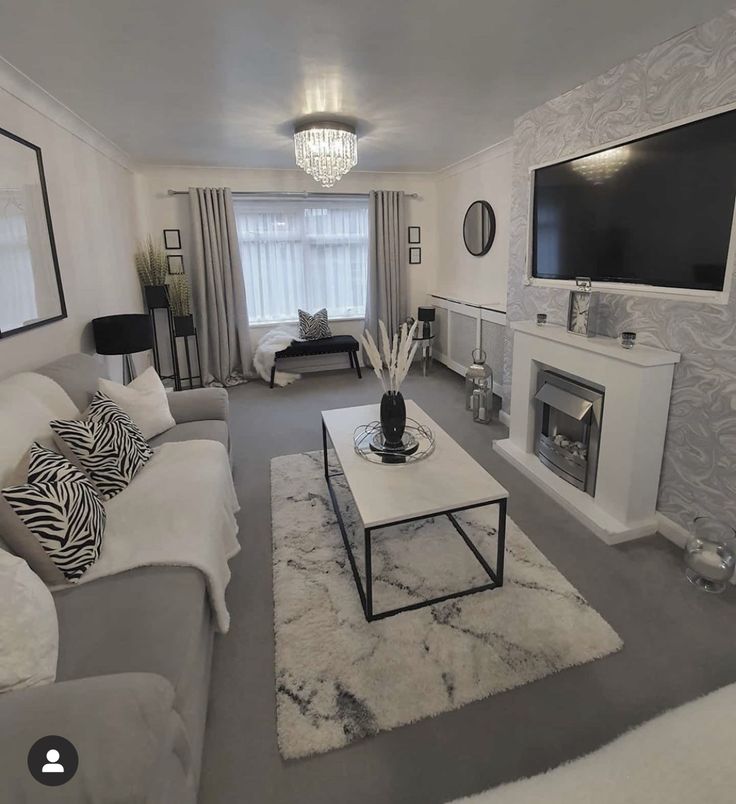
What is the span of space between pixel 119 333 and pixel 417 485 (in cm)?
240

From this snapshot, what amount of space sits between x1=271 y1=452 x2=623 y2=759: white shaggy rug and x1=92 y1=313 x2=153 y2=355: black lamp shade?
1810 millimetres

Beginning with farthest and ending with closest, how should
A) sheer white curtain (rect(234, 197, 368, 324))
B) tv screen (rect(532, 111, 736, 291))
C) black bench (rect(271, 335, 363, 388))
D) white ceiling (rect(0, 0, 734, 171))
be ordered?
1. sheer white curtain (rect(234, 197, 368, 324))
2. black bench (rect(271, 335, 363, 388))
3. tv screen (rect(532, 111, 736, 291))
4. white ceiling (rect(0, 0, 734, 171))

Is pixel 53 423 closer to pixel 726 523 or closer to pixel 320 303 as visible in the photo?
pixel 726 523

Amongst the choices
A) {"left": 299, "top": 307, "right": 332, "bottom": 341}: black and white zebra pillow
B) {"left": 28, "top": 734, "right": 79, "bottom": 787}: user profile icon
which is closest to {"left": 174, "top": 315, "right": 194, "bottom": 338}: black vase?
{"left": 299, "top": 307, "right": 332, "bottom": 341}: black and white zebra pillow

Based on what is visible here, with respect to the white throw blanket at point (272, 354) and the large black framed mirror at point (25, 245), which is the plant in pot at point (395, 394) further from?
the white throw blanket at point (272, 354)

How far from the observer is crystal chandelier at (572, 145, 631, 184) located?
236 centimetres

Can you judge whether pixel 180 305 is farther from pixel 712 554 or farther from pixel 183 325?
pixel 712 554

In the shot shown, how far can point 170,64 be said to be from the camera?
7.32 feet

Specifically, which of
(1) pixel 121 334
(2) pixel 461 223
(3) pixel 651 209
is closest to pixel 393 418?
(3) pixel 651 209

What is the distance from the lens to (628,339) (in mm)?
2312

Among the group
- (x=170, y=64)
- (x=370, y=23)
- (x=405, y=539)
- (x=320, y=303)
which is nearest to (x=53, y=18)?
(x=170, y=64)

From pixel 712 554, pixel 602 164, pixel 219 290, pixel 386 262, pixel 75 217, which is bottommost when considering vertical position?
pixel 712 554

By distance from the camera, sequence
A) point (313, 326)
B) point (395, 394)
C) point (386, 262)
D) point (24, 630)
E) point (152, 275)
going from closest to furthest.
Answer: point (24, 630)
point (395, 394)
point (152, 275)
point (313, 326)
point (386, 262)

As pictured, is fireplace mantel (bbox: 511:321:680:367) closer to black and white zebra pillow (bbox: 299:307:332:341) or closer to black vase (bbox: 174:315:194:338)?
black and white zebra pillow (bbox: 299:307:332:341)
